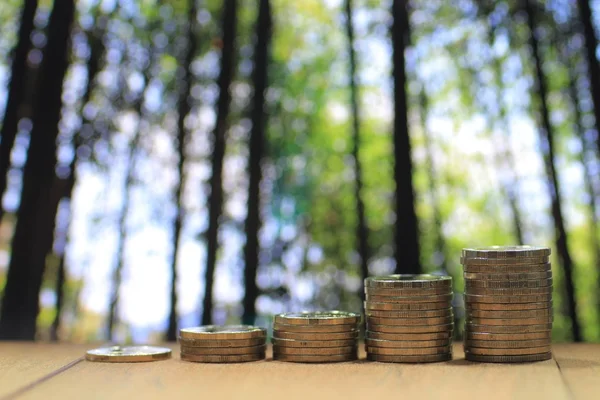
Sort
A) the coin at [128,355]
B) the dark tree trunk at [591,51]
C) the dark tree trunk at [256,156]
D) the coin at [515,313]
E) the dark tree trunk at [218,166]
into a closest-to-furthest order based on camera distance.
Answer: the coin at [515,313], the coin at [128,355], the dark tree trunk at [591,51], the dark tree trunk at [256,156], the dark tree trunk at [218,166]

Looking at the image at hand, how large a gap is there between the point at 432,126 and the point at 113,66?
1.90 meters

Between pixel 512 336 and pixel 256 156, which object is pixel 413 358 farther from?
pixel 256 156

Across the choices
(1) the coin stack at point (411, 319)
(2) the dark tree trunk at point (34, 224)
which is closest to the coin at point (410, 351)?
(1) the coin stack at point (411, 319)

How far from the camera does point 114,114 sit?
349cm

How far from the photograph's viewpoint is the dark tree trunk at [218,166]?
3.29 metres

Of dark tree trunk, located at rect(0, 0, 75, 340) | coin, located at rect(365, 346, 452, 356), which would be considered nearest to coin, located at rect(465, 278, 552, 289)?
coin, located at rect(365, 346, 452, 356)

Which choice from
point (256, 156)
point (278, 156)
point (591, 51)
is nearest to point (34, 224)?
point (256, 156)

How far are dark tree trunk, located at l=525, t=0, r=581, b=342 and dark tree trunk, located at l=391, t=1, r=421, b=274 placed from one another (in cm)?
69

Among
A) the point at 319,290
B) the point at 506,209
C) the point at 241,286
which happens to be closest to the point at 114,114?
the point at 241,286

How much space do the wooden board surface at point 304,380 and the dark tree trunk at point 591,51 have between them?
165cm

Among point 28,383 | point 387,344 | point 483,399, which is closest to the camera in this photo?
point 483,399

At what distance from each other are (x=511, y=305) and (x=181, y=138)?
91.0 inches

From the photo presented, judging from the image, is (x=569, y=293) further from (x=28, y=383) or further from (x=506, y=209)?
(x=28, y=383)

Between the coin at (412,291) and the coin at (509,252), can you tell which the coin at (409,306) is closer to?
the coin at (412,291)
